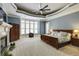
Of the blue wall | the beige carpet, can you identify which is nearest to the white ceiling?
the blue wall

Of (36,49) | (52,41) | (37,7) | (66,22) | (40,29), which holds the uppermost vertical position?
(37,7)

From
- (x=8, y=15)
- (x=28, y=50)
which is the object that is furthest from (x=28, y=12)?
(x=28, y=50)

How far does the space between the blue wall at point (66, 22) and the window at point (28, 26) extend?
44 cm

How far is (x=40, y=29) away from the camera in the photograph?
2674mm

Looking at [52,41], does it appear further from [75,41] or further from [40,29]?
[75,41]

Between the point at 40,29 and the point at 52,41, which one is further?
the point at 40,29

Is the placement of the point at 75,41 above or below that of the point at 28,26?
below

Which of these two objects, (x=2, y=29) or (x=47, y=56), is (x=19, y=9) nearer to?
(x=2, y=29)

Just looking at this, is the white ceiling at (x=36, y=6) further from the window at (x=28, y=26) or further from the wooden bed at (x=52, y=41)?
the wooden bed at (x=52, y=41)

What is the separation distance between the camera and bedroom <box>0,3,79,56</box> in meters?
2.42

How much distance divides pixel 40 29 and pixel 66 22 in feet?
2.41

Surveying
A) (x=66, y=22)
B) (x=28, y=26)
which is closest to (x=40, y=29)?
(x=28, y=26)

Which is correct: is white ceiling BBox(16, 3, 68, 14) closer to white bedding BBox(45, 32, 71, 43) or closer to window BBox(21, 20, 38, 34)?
window BBox(21, 20, 38, 34)

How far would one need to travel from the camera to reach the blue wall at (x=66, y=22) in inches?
96.4
